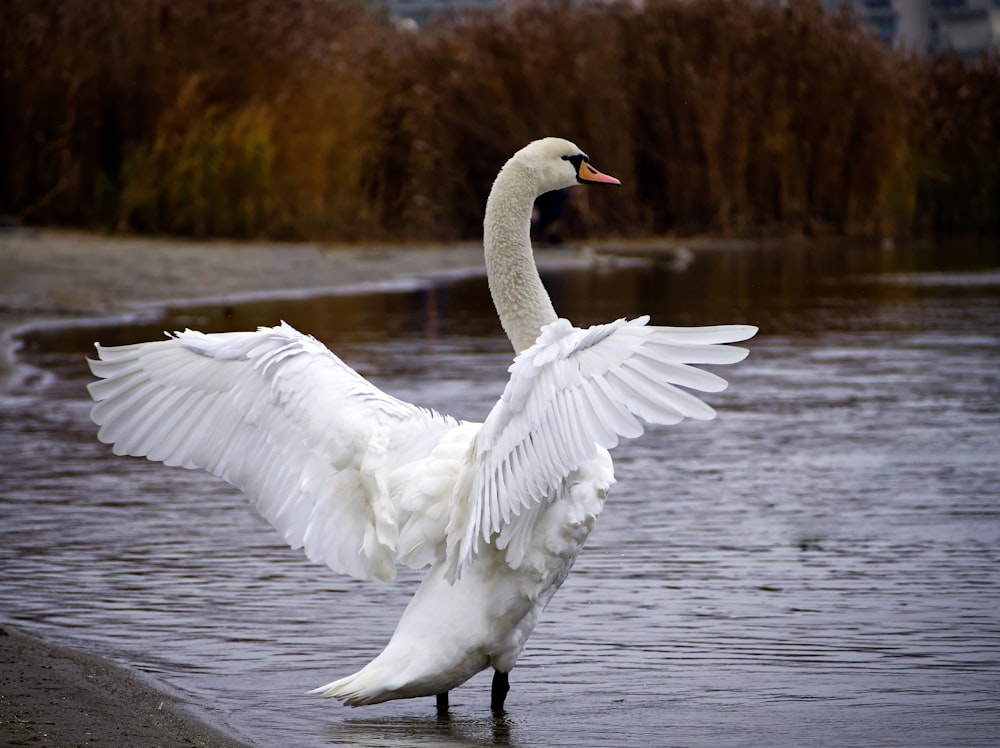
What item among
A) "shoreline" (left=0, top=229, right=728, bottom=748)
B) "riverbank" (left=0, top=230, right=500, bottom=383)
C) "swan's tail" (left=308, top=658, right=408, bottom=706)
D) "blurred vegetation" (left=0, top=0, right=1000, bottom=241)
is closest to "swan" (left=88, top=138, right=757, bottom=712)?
"swan's tail" (left=308, top=658, right=408, bottom=706)

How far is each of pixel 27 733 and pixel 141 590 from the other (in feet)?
6.17

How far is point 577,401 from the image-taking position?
4.22 metres

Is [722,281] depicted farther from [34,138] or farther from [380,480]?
[380,480]

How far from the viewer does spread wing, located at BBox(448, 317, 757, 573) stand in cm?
405

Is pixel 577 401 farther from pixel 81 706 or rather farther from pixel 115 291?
pixel 115 291

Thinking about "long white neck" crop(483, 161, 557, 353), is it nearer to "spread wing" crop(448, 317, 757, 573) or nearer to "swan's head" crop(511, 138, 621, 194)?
"swan's head" crop(511, 138, 621, 194)

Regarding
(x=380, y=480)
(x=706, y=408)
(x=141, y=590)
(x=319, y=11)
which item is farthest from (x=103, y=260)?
(x=706, y=408)

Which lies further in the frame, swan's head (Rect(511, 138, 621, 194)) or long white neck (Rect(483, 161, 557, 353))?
swan's head (Rect(511, 138, 621, 194))

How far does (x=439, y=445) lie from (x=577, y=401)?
0.82 m

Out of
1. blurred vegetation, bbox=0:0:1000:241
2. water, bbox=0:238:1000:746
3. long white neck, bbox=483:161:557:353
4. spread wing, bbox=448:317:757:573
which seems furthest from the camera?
blurred vegetation, bbox=0:0:1000:241

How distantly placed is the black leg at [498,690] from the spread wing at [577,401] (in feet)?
1.59

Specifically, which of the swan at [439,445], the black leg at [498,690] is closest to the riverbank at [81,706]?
the swan at [439,445]

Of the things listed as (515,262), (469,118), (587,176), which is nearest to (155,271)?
(469,118)

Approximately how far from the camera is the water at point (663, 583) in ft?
15.9
